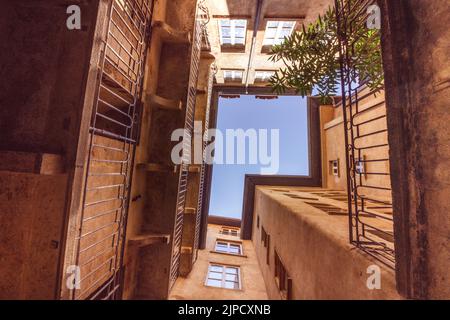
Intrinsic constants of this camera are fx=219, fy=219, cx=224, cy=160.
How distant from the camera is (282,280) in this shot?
6.50 m

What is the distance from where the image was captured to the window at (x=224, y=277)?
9285mm

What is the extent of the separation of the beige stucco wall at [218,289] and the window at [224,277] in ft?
0.71

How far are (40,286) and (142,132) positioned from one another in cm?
341

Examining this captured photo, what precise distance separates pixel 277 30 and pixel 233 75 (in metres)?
4.29

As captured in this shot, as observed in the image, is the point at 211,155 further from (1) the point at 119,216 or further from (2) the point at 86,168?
(2) the point at 86,168

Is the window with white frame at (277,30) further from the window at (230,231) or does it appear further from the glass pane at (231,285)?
the window at (230,231)

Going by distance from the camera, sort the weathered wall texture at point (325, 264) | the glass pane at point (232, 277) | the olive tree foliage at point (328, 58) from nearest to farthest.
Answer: the weathered wall texture at point (325, 264) < the olive tree foliage at point (328, 58) < the glass pane at point (232, 277)

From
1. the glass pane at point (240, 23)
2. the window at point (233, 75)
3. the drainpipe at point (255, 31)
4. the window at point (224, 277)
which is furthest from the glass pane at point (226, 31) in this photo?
the window at point (224, 277)

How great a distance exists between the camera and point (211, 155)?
531 inches

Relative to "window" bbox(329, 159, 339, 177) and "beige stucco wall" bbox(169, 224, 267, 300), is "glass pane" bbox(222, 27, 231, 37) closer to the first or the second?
"window" bbox(329, 159, 339, 177)

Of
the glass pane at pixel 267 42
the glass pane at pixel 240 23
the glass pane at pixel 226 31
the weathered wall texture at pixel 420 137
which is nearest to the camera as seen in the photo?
the weathered wall texture at pixel 420 137

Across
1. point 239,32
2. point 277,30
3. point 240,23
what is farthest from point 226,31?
point 277,30

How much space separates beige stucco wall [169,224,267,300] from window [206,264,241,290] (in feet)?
0.71

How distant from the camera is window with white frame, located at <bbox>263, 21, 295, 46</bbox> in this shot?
9.91m
